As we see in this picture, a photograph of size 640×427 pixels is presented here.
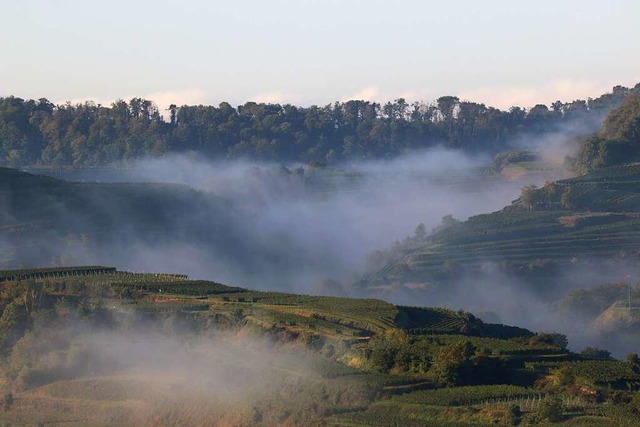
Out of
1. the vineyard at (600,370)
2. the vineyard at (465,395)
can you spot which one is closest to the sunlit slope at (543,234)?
the vineyard at (600,370)

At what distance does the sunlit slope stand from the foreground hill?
173 feet

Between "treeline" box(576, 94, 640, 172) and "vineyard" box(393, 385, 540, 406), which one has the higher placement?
"treeline" box(576, 94, 640, 172)

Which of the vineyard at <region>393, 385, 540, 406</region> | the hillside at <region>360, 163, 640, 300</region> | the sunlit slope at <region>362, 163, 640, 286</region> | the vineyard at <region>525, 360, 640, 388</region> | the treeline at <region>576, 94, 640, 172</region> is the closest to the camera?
the vineyard at <region>393, 385, 540, 406</region>

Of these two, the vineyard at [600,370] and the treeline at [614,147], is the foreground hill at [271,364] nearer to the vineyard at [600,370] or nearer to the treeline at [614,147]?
the vineyard at [600,370]

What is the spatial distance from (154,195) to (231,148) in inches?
2249

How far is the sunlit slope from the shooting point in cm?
11900

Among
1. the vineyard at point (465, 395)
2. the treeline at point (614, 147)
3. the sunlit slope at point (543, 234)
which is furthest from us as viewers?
the treeline at point (614, 147)

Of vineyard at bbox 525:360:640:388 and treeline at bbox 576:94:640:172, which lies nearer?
vineyard at bbox 525:360:640:388

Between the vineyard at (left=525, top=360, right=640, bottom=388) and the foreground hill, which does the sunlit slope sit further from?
the vineyard at (left=525, top=360, right=640, bottom=388)

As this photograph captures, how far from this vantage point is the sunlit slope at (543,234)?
11900 centimetres

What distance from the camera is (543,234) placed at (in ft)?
408

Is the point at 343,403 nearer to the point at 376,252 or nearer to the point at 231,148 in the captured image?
the point at 376,252

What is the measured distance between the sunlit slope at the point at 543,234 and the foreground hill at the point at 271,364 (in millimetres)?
52860

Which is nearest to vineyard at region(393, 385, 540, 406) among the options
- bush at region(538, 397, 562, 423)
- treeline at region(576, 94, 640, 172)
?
bush at region(538, 397, 562, 423)
